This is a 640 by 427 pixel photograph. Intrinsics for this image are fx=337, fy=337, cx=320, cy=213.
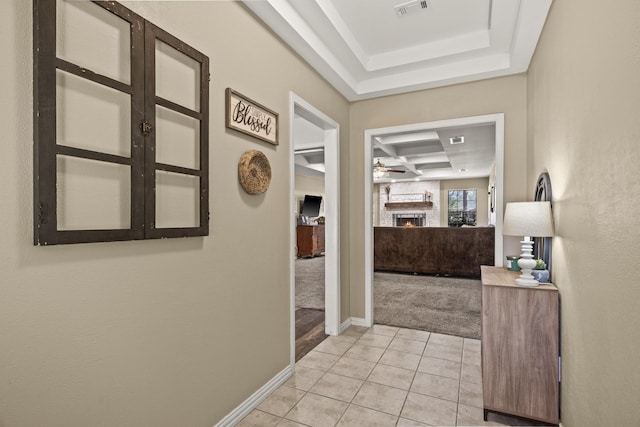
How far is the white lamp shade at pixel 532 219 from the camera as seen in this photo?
1.93m

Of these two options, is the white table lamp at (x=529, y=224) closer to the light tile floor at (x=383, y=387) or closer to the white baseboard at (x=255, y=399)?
the light tile floor at (x=383, y=387)

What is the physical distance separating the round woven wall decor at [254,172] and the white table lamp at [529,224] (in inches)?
61.2

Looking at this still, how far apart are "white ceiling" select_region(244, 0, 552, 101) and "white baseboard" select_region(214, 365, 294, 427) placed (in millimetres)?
2426

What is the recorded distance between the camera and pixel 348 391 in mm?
2305

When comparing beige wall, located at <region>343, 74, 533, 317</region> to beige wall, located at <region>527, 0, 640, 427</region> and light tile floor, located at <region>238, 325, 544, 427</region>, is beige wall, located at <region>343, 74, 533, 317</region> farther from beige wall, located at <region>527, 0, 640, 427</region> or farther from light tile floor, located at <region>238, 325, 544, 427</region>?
beige wall, located at <region>527, 0, 640, 427</region>

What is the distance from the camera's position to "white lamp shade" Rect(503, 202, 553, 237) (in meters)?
1.93

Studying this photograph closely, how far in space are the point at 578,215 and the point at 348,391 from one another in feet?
5.71

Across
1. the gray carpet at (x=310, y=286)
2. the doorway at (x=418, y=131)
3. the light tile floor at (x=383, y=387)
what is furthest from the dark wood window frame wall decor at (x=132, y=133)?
the gray carpet at (x=310, y=286)

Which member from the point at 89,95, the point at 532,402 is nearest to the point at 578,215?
the point at 532,402

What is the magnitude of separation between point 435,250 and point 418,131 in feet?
11.4

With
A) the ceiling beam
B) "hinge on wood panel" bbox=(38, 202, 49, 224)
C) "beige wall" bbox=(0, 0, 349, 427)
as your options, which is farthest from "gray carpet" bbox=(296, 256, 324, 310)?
"hinge on wood panel" bbox=(38, 202, 49, 224)

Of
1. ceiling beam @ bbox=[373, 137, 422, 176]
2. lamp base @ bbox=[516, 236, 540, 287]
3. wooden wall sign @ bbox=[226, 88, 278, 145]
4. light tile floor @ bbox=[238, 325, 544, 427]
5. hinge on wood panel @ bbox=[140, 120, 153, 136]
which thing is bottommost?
light tile floor @ bbox=[238, 325, 544, 427]

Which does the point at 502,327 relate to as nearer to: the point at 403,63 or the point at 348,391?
the point at 348,391

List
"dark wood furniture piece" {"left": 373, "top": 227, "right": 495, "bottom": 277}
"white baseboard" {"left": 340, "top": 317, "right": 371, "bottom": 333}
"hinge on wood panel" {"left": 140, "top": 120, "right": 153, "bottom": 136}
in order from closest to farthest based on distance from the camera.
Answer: "hinge on wood panel" {"left": 140, "top": 120, "right": 153, "bottom": 136}
"white baseboard" {"left": 340, "top": 317, "right": 371, "bottom": 333}
"dark wood furniture piece" {"left": 373, "top": 227, "right": 495, "bottom": 277}
